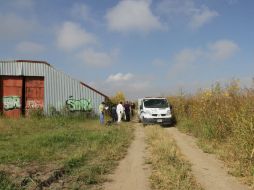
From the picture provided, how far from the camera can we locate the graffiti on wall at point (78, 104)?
34.6m

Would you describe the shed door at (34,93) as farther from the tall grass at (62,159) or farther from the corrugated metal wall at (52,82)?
the tall grass at (62,159)

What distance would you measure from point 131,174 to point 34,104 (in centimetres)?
2435

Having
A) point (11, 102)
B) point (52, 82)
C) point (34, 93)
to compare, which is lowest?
point (11, 102)

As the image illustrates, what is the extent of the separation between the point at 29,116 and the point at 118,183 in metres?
24.1

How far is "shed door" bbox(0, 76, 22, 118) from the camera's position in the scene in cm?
3366

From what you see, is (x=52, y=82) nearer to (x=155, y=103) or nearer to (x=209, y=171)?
(x=155, y=103)

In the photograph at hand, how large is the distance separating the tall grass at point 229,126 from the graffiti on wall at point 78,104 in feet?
37.8

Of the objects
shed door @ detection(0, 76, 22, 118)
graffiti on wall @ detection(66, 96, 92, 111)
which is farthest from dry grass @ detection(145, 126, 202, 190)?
shed door @ detection(0, 76, 22, 118)

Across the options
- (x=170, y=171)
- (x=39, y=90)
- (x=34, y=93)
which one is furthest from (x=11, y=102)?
(x=170, y=171)

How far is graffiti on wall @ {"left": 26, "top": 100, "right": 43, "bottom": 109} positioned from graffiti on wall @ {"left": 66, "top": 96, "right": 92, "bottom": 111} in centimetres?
214

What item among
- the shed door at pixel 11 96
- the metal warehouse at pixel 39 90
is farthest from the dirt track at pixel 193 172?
the shed door at pixel 11 96

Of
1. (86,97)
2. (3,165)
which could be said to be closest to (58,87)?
(86,97)

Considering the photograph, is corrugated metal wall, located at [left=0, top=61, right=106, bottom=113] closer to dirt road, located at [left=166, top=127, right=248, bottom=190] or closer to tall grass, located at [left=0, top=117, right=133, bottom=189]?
tall grass, located at [left=0, top=117, right=133, bottom=189]

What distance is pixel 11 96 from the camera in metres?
33.7
